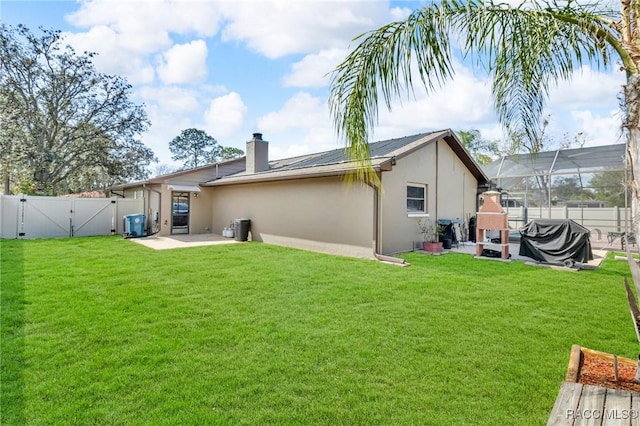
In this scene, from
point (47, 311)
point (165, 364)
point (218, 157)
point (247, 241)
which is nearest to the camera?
point (165, 364)

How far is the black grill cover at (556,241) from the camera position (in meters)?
8.16

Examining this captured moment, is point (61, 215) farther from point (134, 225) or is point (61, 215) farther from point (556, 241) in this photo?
point (556, 241)

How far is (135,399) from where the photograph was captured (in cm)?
261

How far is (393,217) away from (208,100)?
11957 millimetres

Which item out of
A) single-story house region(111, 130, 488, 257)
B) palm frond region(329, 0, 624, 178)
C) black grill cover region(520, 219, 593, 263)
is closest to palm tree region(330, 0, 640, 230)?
palm frond region(329, 0, 624, 178)

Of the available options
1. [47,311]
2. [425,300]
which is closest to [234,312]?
[47,311]

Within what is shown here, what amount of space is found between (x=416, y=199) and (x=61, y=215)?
48.8 ft

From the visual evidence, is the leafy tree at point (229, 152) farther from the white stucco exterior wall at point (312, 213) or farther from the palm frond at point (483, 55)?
the palm frond at point (483, 55)

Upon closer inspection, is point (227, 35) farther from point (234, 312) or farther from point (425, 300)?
point (425, 300)

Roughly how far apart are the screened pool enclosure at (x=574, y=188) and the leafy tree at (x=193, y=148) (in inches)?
1486

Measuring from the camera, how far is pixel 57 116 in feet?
71.5

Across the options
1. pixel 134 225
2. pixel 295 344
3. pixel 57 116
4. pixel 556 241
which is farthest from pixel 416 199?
pixel 57 116

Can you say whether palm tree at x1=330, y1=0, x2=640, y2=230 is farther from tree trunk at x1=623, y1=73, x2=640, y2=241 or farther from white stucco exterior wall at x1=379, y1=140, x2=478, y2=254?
white stucco exterior wall at x1=379, y1=140, x2=478, y2=254

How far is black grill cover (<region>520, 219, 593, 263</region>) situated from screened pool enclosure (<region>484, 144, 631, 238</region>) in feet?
16.3
